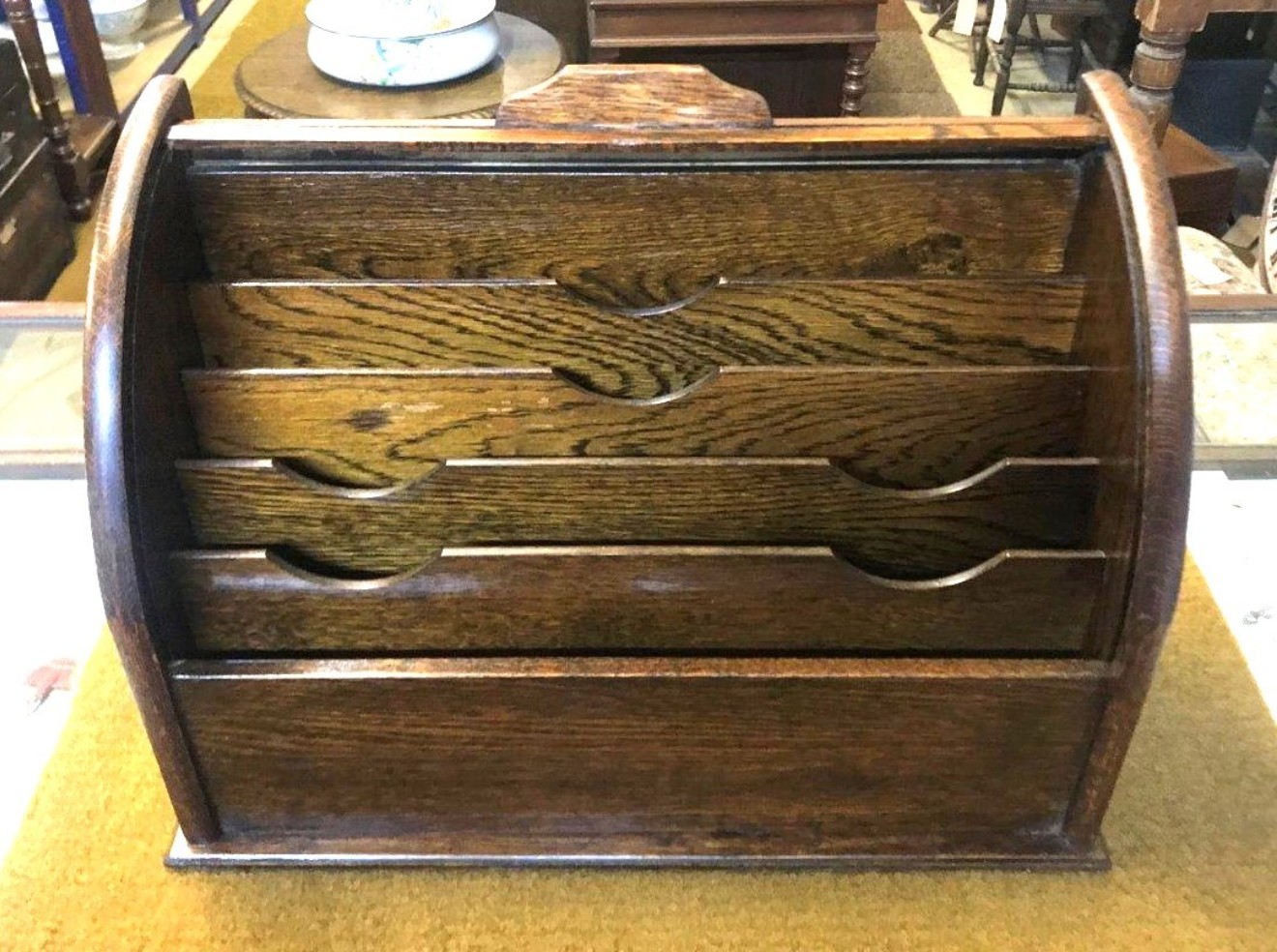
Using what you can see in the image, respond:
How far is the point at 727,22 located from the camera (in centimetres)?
200

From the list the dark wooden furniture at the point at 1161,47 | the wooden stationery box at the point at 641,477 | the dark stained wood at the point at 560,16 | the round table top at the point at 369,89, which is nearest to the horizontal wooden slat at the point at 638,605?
the wooden stationery box at the point at 641,477

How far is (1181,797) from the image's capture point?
33.9 inches

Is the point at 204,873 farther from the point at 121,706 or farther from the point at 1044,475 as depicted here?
the point at 1044,475

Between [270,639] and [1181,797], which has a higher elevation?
[270,639]

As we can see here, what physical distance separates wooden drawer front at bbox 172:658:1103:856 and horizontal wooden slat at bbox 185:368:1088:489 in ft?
0.51

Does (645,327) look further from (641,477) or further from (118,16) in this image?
(118,16)

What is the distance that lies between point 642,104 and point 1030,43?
93.9 inches

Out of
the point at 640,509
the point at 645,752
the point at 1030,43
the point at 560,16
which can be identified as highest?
the point at 640,509

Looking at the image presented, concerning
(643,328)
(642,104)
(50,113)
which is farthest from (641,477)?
(50,113)

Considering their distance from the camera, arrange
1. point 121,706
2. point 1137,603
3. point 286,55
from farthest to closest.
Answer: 1. point 286,55
2. point 121,706
3. point 1137,603

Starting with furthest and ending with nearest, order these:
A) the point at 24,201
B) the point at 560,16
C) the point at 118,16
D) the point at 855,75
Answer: the point at 560,16
the point at 118,16
the point at 855,75
the point at 24,201

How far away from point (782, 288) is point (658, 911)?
417 millimetres

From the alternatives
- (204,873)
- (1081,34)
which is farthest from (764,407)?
(1081,34)

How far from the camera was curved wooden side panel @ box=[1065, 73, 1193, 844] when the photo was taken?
650mm
